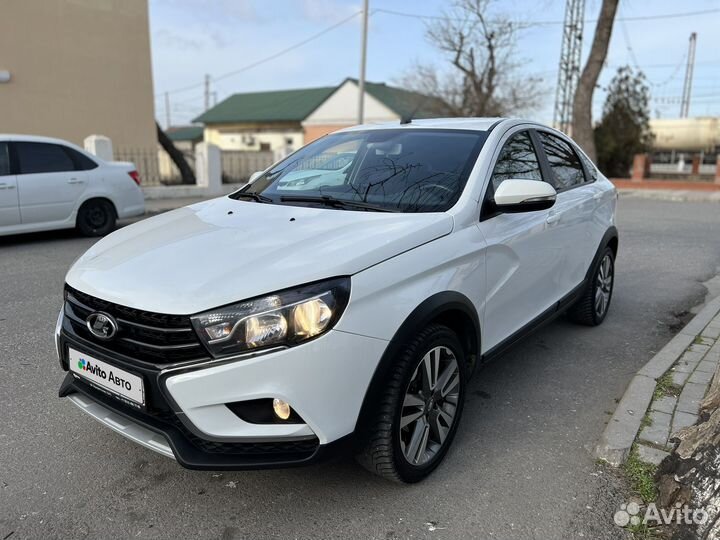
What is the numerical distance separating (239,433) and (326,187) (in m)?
1.70

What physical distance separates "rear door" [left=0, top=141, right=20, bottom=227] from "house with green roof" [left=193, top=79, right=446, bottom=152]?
30.5 meters

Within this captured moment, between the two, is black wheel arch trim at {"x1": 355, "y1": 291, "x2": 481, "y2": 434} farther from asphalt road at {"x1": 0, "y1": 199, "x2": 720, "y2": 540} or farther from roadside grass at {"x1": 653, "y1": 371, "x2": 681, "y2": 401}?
roadside grass at {"x1": 653, "y1": 371, "x2": 681, "y2": 401}

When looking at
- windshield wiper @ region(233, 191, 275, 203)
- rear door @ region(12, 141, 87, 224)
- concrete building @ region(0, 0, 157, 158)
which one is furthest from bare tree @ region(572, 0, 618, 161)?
windshield wiper @ region(233, 191, 275, 203)

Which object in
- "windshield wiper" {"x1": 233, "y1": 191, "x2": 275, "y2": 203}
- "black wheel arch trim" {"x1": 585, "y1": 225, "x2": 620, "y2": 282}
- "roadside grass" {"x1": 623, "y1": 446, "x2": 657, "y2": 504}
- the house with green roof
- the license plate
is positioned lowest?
"roadside grass" {"x1": 623, "y1": 446, "x2": 657, "y2": 504}

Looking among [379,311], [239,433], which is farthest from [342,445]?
[379,311]

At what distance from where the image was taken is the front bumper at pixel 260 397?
7.12 ft

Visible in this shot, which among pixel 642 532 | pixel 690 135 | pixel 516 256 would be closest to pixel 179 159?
pixel 516 256

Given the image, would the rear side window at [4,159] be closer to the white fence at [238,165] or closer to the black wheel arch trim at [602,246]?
the black wheel arch trim at [602,246]

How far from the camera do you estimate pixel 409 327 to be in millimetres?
2473

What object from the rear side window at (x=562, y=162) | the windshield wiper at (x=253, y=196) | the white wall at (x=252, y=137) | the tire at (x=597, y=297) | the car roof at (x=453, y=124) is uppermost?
the white wall at (x=252, y=137)

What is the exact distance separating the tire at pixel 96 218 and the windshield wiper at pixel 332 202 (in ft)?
22.9

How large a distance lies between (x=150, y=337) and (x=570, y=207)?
10.1 feet

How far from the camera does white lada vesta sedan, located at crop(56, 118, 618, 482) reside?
7.22 feet

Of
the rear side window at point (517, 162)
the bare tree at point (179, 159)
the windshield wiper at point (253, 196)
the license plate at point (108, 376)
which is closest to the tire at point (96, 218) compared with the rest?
the windshield wiper at point (253, 196)
